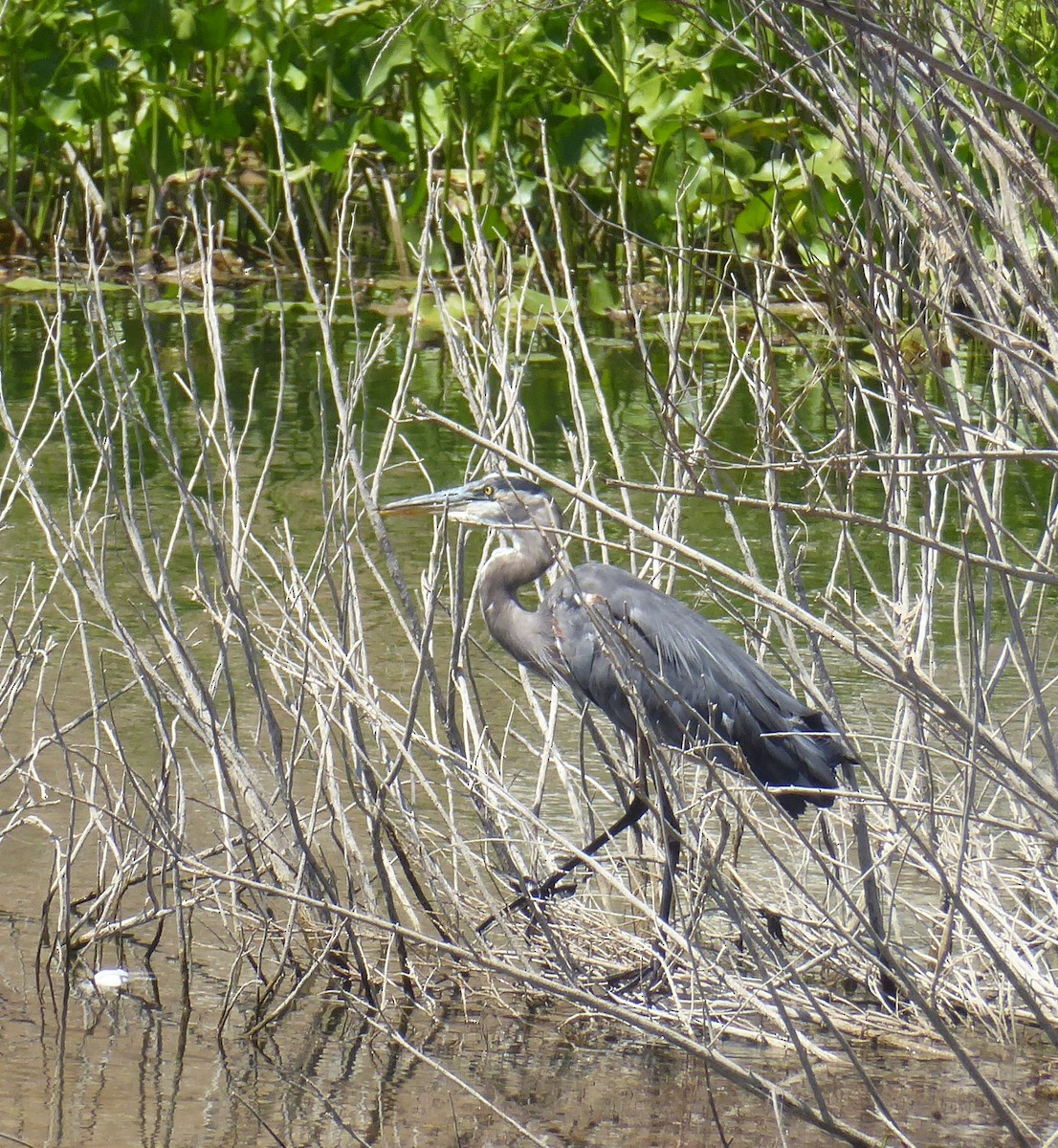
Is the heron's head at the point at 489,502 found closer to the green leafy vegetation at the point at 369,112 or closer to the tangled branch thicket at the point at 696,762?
the tangled branch thicket at the point at 696,762

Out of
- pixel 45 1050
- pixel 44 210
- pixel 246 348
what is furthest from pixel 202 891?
pixel 44 210

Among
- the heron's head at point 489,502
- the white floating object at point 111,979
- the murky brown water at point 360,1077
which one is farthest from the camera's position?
the heron's head at point 489,502

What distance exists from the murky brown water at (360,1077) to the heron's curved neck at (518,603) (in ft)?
3.14

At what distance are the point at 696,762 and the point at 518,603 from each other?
2.46 ft

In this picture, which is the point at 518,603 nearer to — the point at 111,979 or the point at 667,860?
the point at 667,860

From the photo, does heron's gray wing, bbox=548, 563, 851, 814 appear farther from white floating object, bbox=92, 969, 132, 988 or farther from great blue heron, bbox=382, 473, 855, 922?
white floating object, bbox=92, 969, 132, 988

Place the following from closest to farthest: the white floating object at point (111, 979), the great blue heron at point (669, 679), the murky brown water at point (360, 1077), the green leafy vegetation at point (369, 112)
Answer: the murky brown water at point (360, 1077) < the white floating object at point (111, 979) < the great blue heron at point (669, 679) < the green leafy vegetation at point (369, 112)

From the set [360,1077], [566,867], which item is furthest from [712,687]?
[360,1077]

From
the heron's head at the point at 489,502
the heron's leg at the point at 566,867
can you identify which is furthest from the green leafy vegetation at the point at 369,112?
the heron's leg at the point at 566,867

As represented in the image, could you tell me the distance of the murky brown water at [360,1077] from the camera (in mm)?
2938

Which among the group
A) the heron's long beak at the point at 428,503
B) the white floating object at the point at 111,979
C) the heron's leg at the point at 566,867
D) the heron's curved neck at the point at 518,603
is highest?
the heron's long beak at the point at 428,503

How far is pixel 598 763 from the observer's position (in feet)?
15.3

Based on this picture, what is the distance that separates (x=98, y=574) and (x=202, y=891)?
1.99 ft

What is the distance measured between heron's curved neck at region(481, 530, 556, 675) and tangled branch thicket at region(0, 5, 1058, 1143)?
332mm
